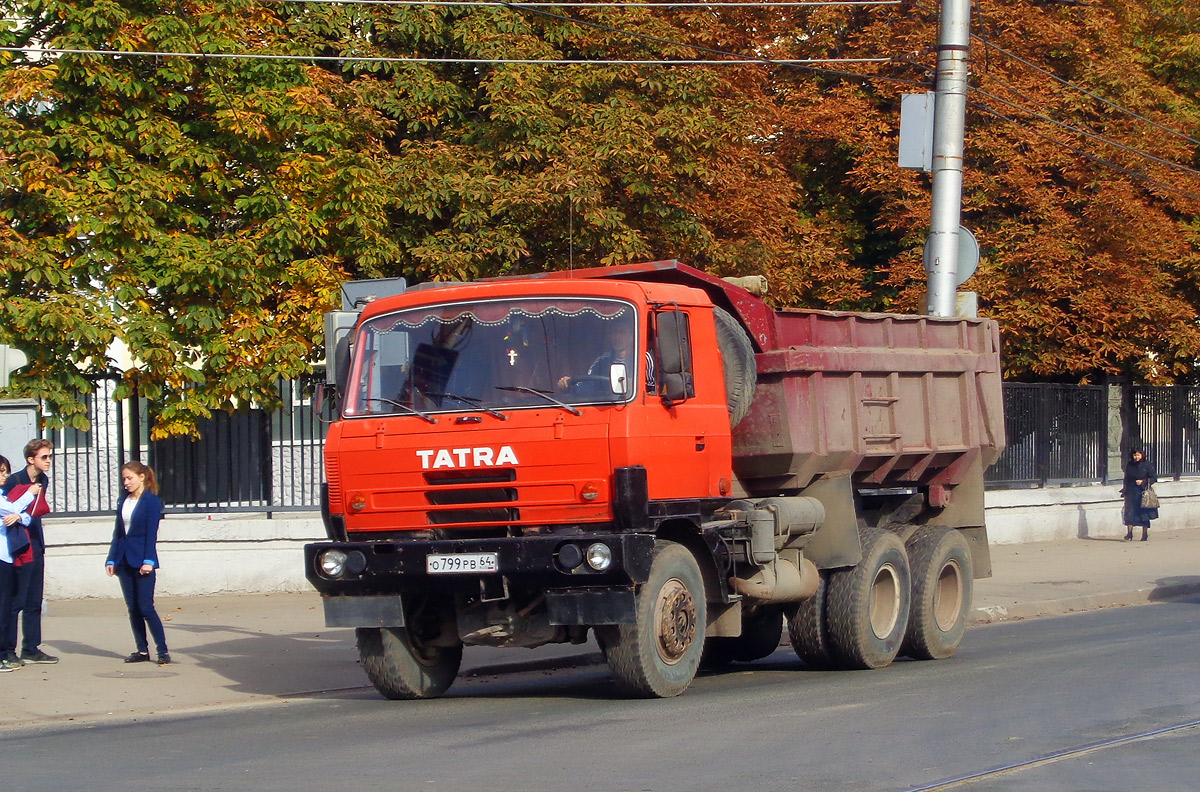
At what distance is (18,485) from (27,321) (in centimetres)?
515

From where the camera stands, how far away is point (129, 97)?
18.3m

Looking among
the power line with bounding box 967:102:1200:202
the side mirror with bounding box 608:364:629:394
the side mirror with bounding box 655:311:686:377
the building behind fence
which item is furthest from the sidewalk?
the power line with bounding box 967:102:1200:202

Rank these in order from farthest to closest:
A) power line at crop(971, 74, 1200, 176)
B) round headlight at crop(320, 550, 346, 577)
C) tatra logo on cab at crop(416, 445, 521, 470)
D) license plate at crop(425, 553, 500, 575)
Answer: power line at crop(971, 74, 1200, 176) < round headlight at crop(320, 550, 346, 577) < tatra logo on cab at crop(416, 445, 521, 470) < license plate at crop(425, 553, 500, 575)

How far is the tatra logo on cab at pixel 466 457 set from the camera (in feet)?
32.5

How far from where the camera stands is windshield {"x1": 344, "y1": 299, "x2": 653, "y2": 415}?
1004 cm

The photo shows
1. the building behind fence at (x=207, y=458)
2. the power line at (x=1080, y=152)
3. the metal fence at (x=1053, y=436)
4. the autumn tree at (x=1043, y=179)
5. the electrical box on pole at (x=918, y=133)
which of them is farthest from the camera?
the power line at (x=1080, y=152)

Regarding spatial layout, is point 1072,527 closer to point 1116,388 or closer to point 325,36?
point 1116,388

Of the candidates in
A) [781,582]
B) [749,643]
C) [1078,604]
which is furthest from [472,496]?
[1078,604]

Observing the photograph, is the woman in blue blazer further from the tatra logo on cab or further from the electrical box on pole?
the electrical box on pole

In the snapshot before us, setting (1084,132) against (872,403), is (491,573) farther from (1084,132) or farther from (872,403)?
(1084,132)

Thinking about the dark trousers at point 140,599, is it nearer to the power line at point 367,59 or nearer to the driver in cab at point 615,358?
the driver in cab at point 615,358

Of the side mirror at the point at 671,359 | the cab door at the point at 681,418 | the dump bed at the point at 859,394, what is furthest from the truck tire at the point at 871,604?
the side mirror at the point at 671,359

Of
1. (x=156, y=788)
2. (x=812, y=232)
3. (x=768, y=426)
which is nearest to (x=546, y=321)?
(x=768, y=426)

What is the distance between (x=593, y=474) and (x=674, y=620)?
1.14 meters
